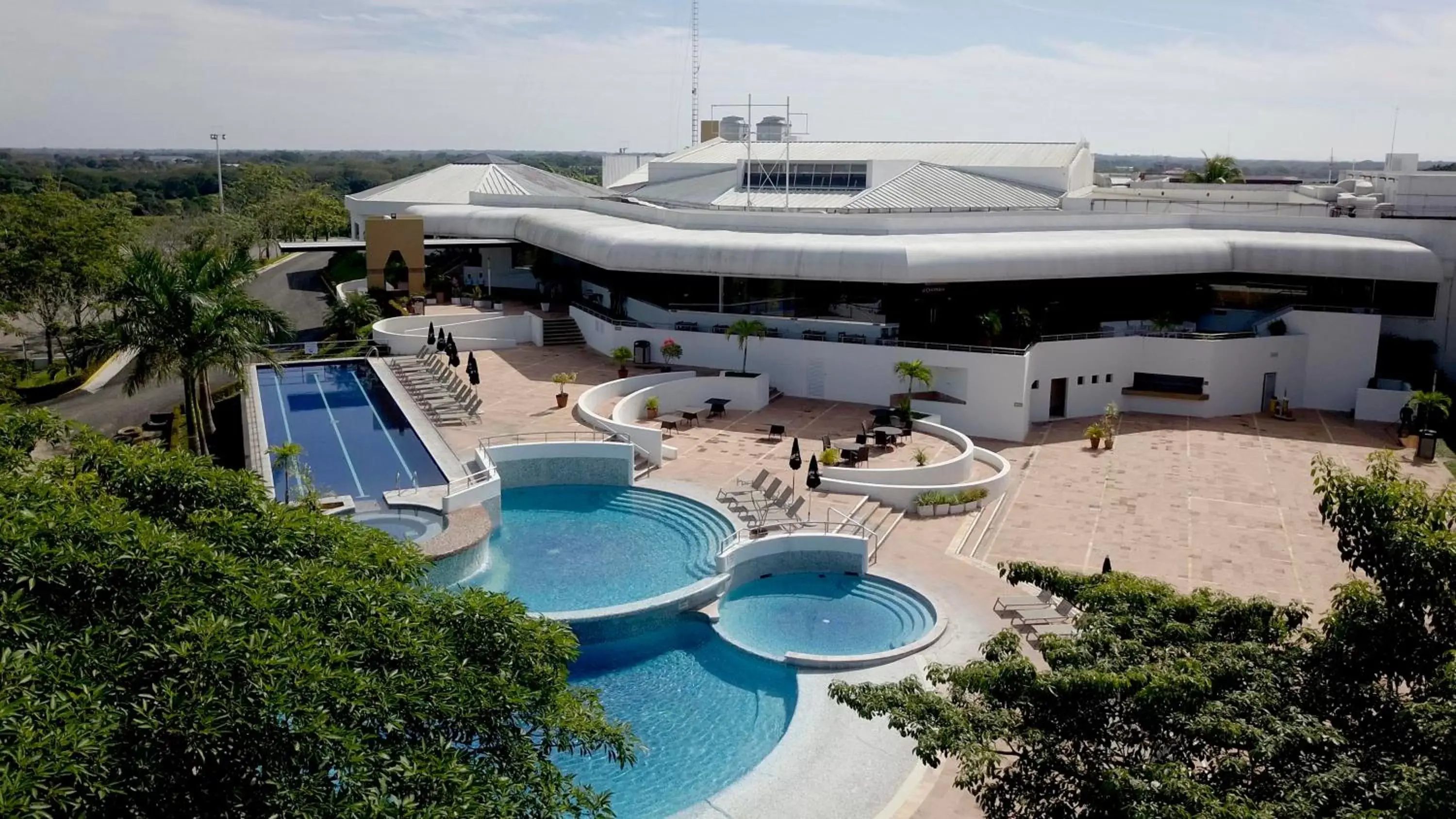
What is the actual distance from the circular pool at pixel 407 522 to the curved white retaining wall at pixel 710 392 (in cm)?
1072

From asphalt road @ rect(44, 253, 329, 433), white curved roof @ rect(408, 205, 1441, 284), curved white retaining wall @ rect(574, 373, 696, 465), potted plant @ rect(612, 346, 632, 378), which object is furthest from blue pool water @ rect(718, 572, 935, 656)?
asphalt road @ rect(44, 253, 329, 433)

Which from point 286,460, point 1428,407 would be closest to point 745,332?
point 286,460

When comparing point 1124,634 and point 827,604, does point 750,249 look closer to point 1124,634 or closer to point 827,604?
point 827,604

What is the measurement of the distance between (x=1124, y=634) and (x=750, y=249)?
26690mm

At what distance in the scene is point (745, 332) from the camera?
35.2m

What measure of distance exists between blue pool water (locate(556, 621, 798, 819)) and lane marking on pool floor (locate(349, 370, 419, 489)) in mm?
8434

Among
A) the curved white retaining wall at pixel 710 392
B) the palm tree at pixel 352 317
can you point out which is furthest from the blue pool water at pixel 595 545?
the palm tree at pixel 352 317

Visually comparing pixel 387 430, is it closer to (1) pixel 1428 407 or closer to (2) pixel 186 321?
(2) pixel 186 321

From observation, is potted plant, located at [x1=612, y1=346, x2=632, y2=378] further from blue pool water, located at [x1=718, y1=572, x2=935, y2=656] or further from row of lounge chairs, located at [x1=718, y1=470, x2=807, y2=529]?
blue pool water, located at [x1=718, y1=572, x2=935, y2=656]

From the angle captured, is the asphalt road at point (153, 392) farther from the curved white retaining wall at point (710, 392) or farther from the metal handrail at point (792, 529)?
the metal handrail at point (792, 529)

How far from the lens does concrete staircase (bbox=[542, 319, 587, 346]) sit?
42.5 m

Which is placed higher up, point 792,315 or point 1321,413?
point 792,315

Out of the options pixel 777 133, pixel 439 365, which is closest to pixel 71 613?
pixel 439 365

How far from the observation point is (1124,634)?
1122 centimetres
